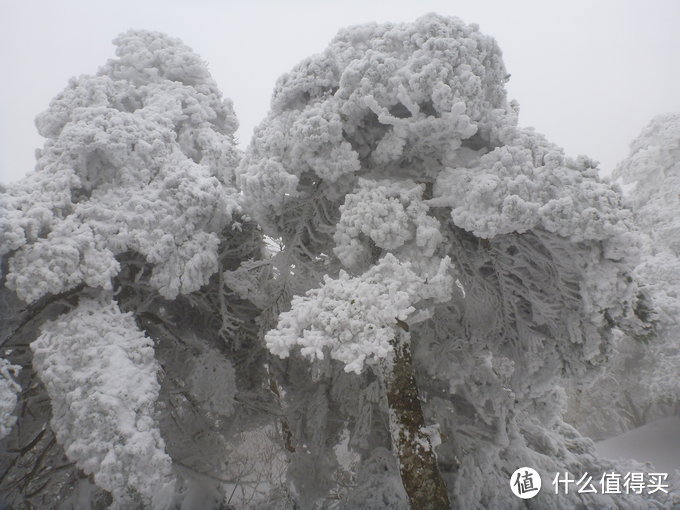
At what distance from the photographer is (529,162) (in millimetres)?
4281

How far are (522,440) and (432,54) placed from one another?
16.8 ft

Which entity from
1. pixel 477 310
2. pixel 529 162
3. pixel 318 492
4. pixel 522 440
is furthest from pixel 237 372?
pixel 529 162

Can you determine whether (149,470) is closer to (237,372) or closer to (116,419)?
(116,419)

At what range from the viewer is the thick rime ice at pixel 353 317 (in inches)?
134

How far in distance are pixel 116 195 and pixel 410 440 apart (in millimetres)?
4246

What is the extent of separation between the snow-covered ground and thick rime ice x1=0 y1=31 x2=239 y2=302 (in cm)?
1069

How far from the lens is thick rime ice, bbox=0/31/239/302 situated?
4.18m

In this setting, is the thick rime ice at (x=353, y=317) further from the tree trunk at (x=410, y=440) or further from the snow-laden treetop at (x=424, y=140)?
the snow-laden treetop at (x=424, y=140)

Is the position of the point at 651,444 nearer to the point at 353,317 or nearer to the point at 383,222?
the point at 383,222

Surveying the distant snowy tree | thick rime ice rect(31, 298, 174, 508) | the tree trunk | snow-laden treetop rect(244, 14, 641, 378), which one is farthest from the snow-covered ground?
thick rime ice rect(31, 298, 174, 508)

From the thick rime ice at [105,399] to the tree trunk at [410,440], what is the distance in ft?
7.14

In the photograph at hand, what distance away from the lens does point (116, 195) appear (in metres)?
4.88

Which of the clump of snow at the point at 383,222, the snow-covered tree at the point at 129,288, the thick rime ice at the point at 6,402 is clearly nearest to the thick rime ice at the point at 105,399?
the snow-covered tree at the point at 129,288

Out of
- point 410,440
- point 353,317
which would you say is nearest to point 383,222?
point 353,317
